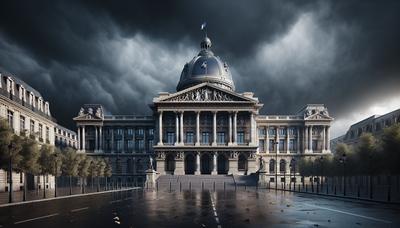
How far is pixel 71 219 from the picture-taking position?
23984 millimetres

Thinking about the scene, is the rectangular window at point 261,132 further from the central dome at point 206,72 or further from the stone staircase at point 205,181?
the stone staircase at point 205,181

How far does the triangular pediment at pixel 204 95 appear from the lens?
360ft

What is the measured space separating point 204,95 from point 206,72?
86.6 ft

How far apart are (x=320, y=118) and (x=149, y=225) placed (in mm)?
112992

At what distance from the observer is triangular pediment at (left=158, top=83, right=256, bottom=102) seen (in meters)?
110

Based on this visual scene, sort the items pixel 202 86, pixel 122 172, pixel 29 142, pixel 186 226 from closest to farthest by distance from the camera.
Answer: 1. pixel 186 226
2. pixel 29 142
3. pixel 202 86
4. pixel 122 172

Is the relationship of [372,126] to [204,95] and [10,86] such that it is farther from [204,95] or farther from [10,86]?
[10,86]

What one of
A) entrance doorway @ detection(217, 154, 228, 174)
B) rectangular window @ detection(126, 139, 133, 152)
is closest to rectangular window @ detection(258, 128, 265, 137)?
entrance doorway @ detection(217, 154, 228, 174)

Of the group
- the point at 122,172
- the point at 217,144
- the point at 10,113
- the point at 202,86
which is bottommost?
the point at 122,172

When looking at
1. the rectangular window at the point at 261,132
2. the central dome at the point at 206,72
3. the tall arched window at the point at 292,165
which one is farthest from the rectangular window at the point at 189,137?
the tall arched window at the point at 292,165

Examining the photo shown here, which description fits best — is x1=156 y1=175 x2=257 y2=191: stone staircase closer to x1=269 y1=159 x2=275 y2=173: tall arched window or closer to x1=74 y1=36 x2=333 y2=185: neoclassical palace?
x1=74 y1=36 x2=333 y2=185: neoclassical palace

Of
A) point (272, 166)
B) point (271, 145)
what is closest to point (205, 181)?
point (272, 166)

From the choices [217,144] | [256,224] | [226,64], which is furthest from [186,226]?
[226,64]

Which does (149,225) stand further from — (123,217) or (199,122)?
(199,122)
